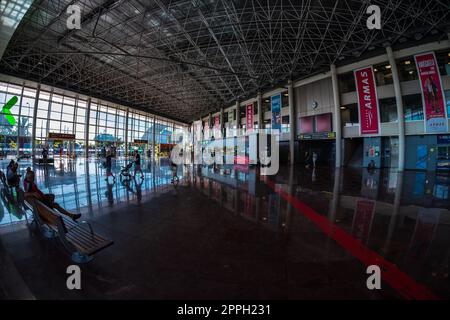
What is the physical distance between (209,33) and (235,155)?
41.8 feet

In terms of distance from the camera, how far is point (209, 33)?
1659cm

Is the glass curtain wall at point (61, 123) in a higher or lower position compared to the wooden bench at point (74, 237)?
higher

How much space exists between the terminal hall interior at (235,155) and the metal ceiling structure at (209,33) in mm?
181

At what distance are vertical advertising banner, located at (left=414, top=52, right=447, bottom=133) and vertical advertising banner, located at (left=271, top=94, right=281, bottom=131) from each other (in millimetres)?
13134

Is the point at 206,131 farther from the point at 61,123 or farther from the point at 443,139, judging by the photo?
the point at 443,139

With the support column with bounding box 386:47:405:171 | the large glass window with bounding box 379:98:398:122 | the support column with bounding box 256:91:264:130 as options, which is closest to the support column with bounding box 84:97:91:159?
the support column with bounding box 256:91:264:130

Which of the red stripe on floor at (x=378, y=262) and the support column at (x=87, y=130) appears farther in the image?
the support column at (x=87, y=130)

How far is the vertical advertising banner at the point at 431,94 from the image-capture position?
14492 millimetres

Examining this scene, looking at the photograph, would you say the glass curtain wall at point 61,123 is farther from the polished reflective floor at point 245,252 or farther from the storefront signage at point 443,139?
the storefront signage at point 443,139

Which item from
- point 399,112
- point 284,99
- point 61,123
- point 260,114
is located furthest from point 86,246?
point 61,123

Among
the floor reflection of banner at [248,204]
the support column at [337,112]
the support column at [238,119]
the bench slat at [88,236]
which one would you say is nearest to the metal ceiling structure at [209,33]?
the support column at [337,112]
